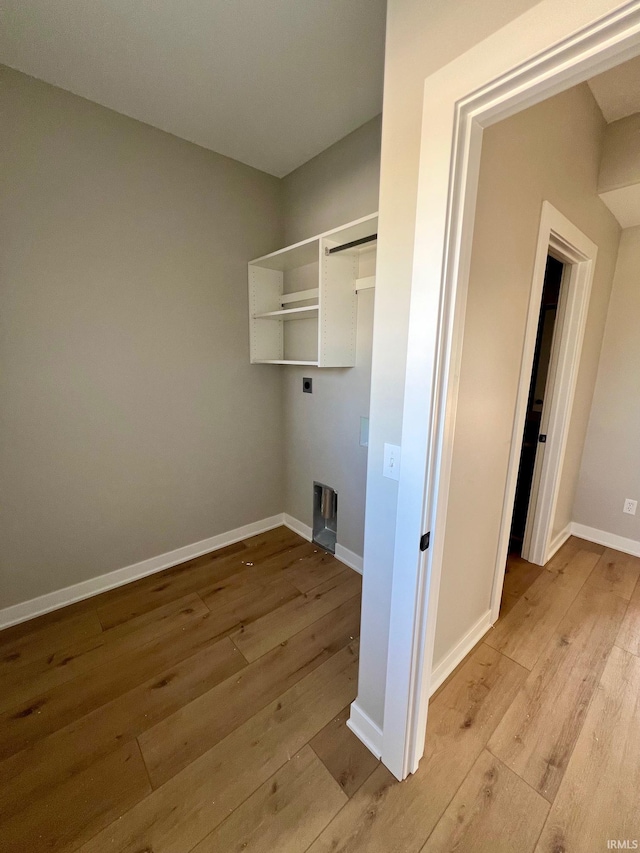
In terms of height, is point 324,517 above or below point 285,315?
below

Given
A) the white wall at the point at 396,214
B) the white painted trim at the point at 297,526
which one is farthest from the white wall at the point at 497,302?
the white painted trim at the point at 297,526

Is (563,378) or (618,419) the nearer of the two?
(563,378)

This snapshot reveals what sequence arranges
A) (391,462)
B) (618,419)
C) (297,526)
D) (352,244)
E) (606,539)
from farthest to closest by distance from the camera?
(297,526)
(606,539)
(618,419)
(352,244)
(391,462)

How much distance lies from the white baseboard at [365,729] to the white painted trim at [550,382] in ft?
3.18

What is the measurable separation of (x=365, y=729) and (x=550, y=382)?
225 cm

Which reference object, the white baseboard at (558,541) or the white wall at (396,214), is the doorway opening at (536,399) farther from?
the white wall at (396,214)

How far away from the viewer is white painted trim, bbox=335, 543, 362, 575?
7.57 ft

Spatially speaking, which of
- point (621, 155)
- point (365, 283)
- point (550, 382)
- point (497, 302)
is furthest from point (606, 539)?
point (365, 283)

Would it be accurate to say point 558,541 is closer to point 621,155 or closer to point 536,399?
point 536,399

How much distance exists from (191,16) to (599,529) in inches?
155

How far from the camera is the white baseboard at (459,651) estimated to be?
4.99ft

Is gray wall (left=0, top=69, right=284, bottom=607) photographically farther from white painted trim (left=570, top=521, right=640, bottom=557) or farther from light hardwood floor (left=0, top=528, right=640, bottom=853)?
white painted trim (left=570, top=521, right=640, bottom=557)

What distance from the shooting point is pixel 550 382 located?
226 centimetres

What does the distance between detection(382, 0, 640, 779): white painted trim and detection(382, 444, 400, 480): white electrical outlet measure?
0.07 metres
